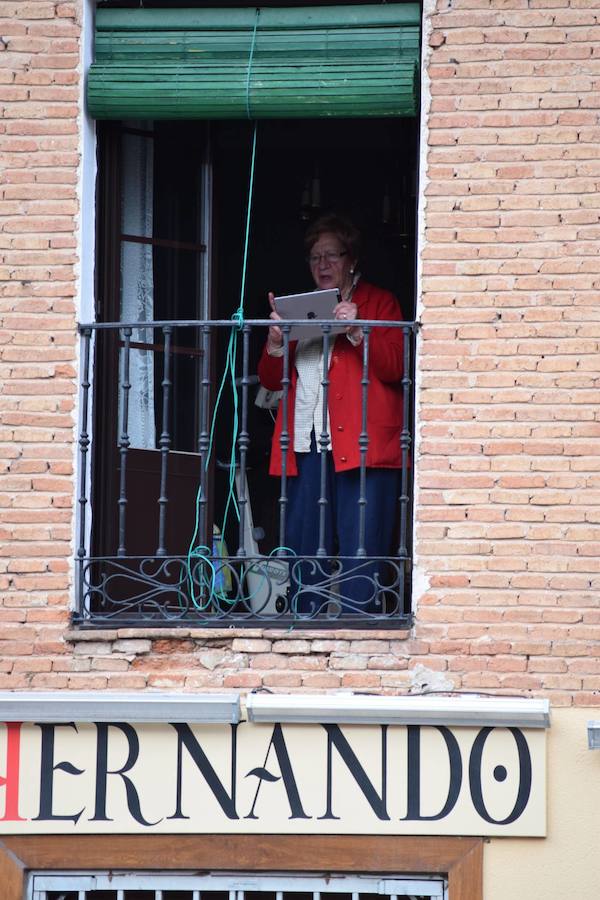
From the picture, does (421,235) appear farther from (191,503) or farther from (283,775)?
(283,775)

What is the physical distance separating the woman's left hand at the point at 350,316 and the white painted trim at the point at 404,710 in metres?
1.69

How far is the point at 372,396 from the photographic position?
306 inches

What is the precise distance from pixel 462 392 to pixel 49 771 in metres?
2.45

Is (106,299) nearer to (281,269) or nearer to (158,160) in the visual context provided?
(158,160)

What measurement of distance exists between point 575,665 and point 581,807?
0.60 metres

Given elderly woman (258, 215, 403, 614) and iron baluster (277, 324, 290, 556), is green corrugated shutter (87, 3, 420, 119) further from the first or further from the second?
iron baluster (277, 324, 290, 556)

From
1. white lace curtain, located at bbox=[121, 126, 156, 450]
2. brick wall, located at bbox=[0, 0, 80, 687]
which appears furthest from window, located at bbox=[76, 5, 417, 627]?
brick wall, located at bbox=[0, 0, 80, 687]

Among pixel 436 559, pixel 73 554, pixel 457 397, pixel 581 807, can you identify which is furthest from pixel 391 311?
pixel 581 807

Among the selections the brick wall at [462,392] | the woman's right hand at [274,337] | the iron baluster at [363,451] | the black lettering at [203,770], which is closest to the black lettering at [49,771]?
the brick wall at [462,392]

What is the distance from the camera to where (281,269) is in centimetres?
992

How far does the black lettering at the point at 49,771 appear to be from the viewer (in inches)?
281

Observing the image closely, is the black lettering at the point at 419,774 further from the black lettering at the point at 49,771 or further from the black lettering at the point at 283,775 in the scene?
the black lettering at the point at 49,771

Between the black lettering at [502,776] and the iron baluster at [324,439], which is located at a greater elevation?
the iron baluster at [324,439]

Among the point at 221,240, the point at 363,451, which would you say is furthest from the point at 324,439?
the point at 221,240
